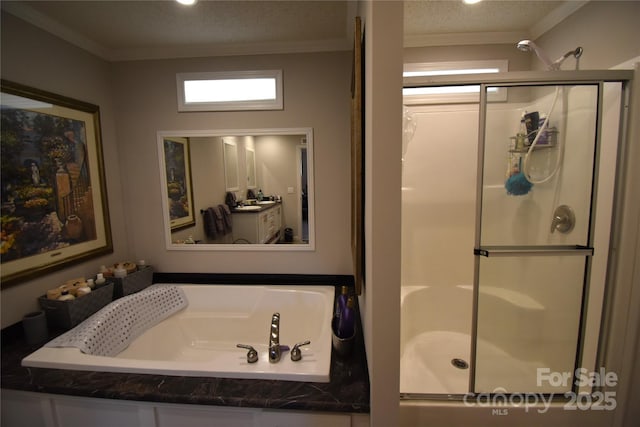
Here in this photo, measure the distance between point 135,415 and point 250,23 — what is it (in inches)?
87.0

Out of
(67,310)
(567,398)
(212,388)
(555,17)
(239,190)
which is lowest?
(567,398)

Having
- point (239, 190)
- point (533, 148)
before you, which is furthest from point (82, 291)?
point (533, 148)

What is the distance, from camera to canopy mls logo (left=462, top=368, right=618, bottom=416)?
1272 millimetres

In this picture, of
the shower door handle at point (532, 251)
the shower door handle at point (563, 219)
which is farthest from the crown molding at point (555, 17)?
the shower door handle at point (532, 251)

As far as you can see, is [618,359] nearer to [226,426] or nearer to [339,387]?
[339,387]

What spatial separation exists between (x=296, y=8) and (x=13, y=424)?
2580 millimetres

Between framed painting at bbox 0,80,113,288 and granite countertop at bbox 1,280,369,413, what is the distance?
0.61m

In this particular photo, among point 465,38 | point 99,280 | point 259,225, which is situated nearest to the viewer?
point 99,280

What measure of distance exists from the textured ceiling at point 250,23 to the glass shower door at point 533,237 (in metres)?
0.65

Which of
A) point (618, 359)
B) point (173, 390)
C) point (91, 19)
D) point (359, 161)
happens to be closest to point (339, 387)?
point (173, 390)

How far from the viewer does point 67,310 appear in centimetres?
149

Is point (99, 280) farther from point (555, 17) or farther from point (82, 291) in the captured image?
point (555, 17)

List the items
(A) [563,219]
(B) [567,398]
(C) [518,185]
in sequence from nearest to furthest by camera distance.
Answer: (B) [567,398], (A) [563,219], (C) [518,185]

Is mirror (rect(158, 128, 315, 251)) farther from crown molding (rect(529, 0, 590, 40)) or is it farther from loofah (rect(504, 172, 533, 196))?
crown molding (rect(529, 0, 590, 40))
